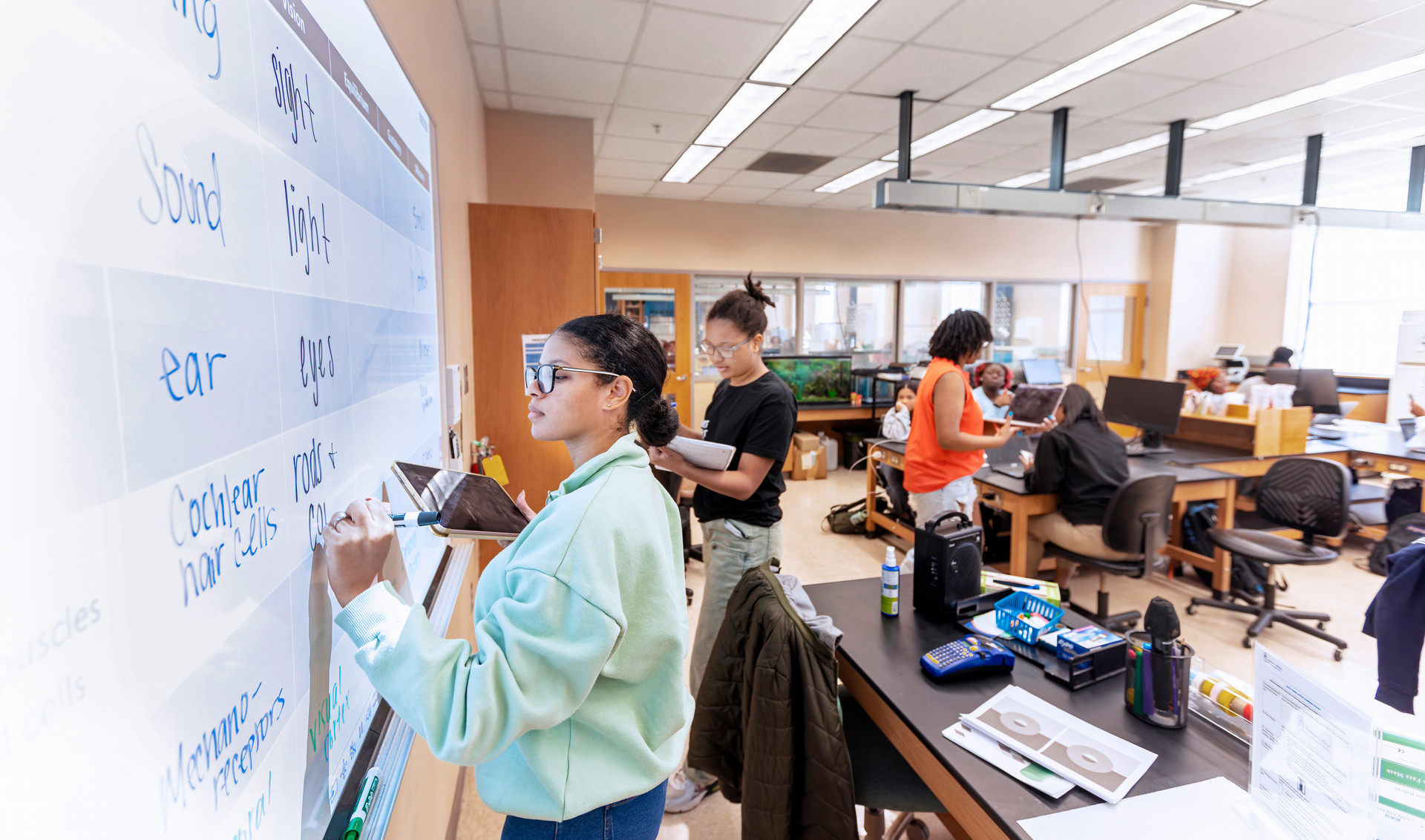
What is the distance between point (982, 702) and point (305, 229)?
4.69 ft

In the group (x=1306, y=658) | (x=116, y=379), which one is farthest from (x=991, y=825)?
(x=1306, y=658)

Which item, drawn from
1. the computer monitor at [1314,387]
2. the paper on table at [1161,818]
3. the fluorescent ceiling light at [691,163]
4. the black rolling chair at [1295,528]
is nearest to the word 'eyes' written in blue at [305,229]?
the paper on table at [1161,818]

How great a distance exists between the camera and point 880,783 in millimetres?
1492

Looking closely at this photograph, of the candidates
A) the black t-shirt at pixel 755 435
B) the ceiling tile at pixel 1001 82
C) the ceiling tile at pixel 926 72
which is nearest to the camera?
the black t-shirt at pixel 755 435

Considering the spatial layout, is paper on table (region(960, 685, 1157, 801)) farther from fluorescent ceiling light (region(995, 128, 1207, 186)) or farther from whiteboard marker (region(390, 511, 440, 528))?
fluorescent ceiling light (region(995, 128, 1207, 186))

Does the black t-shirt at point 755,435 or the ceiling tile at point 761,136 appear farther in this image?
the ceiling tile at point 761,136

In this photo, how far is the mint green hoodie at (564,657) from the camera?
0.66 metres

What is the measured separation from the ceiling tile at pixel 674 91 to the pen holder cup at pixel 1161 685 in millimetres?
3462

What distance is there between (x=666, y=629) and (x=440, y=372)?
131 cm


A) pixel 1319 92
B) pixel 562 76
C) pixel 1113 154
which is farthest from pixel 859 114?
pixel 1319 92

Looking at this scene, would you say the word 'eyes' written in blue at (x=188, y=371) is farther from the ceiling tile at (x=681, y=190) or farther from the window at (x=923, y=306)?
the window at (x=923, y=306)

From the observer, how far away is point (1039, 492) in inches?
128

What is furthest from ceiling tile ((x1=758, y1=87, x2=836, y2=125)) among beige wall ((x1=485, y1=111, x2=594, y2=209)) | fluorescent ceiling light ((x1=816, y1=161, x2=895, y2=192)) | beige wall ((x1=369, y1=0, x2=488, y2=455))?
beige wall ((x1=369, y1=0, x2=488, y2=455))

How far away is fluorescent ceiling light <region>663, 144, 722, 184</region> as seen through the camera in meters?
5.02
